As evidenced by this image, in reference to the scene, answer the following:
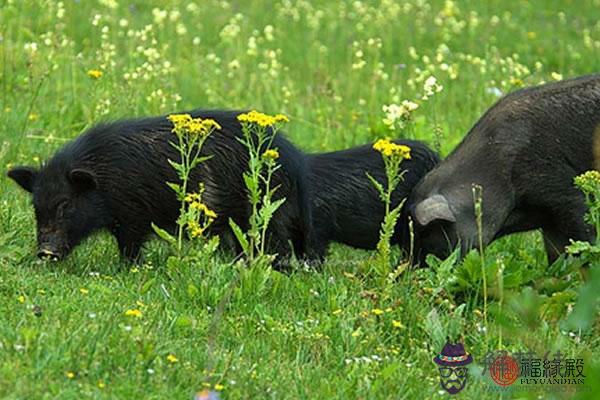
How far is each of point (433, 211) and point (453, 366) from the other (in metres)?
1.98

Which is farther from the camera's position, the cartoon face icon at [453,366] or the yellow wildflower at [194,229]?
the yellow wildflower at [194,229]

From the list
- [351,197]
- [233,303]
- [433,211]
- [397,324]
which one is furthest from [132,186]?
[397,324]

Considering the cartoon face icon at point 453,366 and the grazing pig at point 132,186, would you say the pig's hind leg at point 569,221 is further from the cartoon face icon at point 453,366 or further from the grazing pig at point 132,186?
the cartoon face icon at point 453,366

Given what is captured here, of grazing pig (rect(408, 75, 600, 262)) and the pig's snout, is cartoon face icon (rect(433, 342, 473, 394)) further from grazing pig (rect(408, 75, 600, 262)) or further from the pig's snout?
the pig's snout

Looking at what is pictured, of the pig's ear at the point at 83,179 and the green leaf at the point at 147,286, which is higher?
the pig's ear at the point at 83,179

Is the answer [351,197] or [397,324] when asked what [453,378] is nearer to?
[397,324]

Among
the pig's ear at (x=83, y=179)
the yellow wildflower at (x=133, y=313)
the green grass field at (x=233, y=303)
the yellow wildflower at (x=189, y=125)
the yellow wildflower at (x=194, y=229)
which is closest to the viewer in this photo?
the green grass field at (x=233, y=303)

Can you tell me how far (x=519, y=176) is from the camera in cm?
796

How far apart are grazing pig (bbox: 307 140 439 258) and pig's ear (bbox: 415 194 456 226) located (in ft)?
2.19

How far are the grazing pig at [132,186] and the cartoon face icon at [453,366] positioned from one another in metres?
1.91

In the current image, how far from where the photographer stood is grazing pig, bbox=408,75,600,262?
7.84 metres

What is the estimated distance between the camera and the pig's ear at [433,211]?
7637 millimetres

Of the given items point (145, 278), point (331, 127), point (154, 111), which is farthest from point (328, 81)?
point (145, 278)

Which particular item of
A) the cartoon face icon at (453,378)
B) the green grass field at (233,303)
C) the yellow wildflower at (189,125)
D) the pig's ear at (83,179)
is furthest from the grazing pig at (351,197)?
the cartoon face icon at (453,378)
